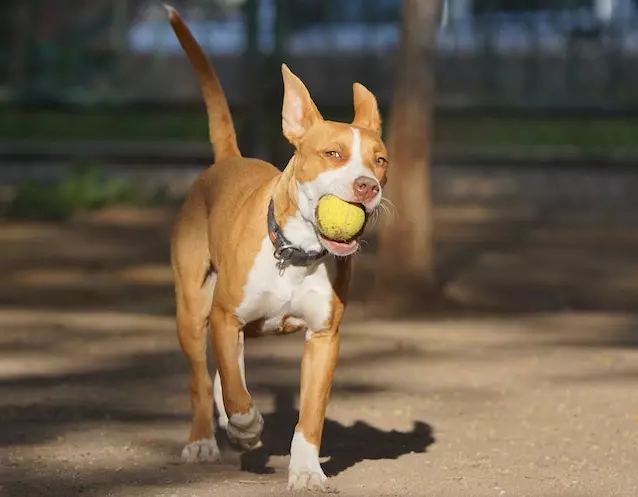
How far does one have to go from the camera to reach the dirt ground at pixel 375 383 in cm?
668

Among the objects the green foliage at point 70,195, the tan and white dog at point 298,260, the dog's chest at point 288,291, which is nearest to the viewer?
the tan and white dog at point 298,260

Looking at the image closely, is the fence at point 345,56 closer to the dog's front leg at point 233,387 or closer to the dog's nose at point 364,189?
the dog's front leg at point 233,387

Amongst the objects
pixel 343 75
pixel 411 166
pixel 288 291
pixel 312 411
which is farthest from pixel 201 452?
pixel 343 75

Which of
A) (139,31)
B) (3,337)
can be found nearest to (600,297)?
(3,337)

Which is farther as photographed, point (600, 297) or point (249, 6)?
point (249, 6)

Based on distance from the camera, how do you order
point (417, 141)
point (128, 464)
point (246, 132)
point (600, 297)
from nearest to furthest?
point (128, 464), point (417, 141), point (600, 297), point (246, 132)

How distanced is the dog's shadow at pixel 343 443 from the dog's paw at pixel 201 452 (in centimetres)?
14

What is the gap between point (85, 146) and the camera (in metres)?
18.8

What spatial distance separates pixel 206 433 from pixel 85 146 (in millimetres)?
12002

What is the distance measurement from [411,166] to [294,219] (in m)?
4.96

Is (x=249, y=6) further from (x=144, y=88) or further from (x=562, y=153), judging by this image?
(x=562, y=153)

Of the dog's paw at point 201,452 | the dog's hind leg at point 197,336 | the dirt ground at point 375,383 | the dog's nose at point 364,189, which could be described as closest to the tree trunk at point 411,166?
the dirt ground at point 375,383

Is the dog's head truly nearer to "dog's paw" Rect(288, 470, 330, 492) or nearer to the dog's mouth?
the dog's mouth

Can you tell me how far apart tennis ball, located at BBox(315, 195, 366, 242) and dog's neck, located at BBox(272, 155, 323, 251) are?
0.77 ft
